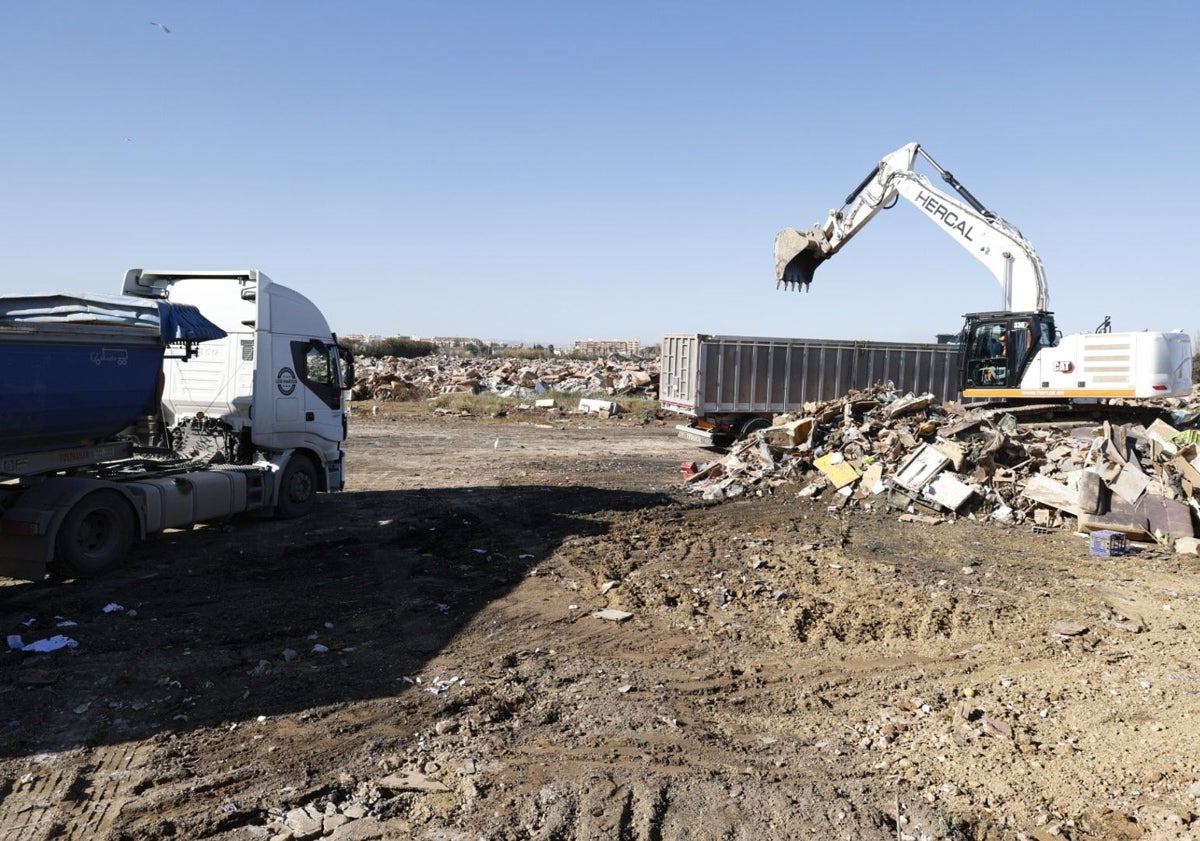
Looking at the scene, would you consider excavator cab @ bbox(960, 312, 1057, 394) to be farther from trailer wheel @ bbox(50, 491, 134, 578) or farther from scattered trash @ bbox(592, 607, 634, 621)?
trailer wheel @ bbox(50, 491, 134, 578)

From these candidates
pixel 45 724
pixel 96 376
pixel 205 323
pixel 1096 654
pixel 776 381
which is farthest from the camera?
pixel 776 381

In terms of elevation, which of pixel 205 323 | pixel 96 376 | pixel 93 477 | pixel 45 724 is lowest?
pixel 45 724

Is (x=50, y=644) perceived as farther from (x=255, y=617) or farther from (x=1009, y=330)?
(x=1009, y=330)

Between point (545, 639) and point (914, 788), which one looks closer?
point (914, 788)

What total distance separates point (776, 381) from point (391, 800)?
593 inches

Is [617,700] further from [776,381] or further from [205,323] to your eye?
[776,381]

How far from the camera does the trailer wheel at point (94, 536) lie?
7551mm

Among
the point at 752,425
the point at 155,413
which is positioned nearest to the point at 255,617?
the point at 155,413

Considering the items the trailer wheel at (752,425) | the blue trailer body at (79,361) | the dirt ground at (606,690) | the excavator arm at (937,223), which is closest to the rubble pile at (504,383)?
the trailer wheel at (752,425)

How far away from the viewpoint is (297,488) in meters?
10.8

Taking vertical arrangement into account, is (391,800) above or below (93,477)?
below

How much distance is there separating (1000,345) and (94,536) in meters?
14.3

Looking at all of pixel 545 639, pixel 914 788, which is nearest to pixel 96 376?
pixel 545 639

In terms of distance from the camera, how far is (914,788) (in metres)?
4.25
